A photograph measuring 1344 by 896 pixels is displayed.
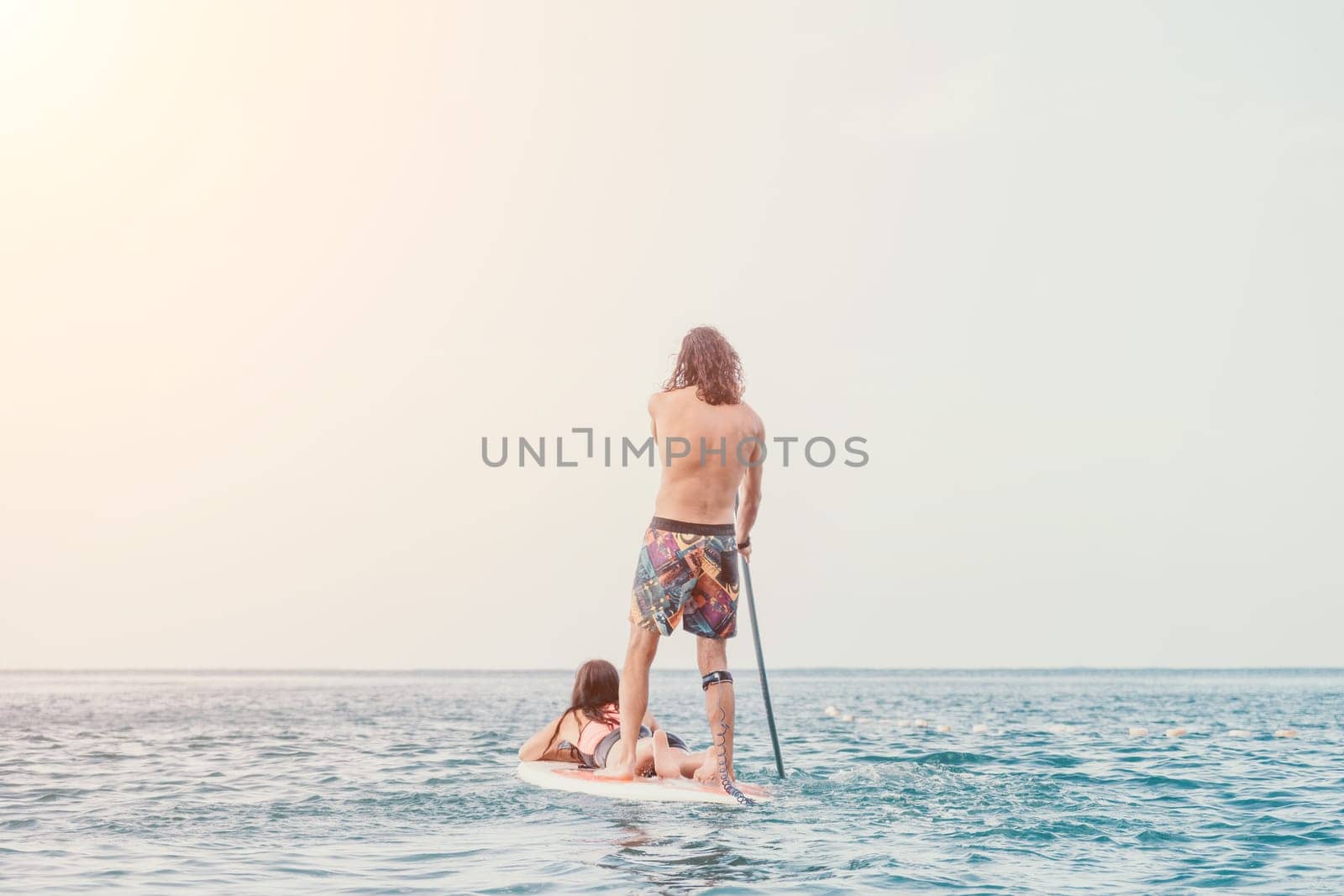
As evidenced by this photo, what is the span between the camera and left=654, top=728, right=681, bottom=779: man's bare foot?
7793 mm

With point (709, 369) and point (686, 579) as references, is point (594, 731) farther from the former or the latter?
point (709, 369)

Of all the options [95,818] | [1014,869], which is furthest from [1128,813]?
[95,818]

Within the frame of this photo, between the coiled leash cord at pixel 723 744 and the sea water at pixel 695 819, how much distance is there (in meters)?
0.17

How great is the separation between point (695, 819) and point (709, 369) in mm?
2744

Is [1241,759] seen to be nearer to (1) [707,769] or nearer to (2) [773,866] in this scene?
(1) [707,769]

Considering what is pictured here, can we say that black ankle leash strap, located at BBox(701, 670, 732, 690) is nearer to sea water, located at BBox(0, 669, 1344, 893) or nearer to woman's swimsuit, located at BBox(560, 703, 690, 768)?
sea water, located at BBox(0, 669, 1344, 893)

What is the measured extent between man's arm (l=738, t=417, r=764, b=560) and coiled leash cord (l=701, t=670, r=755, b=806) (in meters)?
0.95

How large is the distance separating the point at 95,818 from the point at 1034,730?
11025 millimetres

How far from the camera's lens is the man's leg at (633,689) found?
7520 millimetres

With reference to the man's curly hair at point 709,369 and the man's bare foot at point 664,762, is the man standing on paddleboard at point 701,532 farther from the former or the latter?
the man's bare foot at point 664,762

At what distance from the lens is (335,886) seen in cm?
513

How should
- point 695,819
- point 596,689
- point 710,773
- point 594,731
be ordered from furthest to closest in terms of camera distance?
point 596,689
point 594,731
point 710,773
point 695,819

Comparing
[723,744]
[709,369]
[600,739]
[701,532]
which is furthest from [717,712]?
[709,369]

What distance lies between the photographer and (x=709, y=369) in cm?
760
